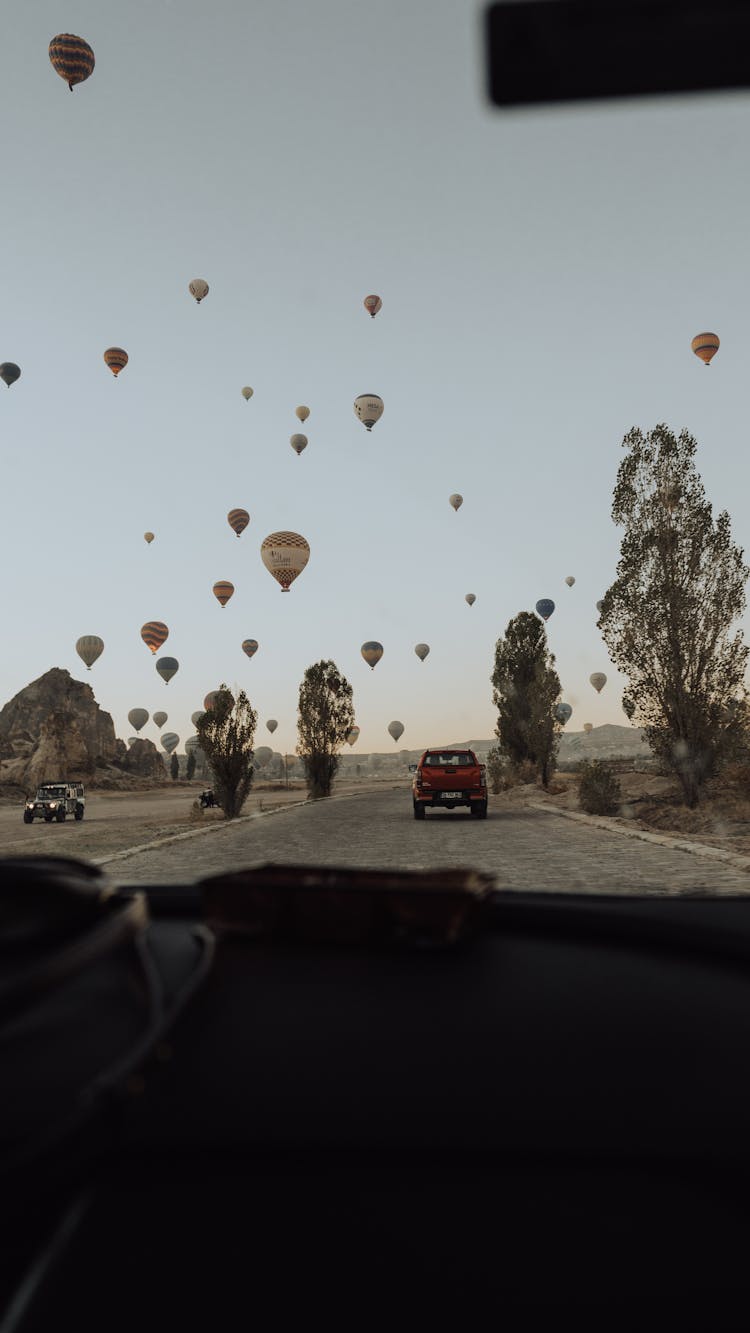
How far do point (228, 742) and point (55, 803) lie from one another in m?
13.5

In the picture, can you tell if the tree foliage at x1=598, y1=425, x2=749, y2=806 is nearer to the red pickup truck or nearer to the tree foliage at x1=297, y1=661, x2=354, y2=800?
the red pickup truck

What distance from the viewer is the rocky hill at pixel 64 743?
80500 millimetres

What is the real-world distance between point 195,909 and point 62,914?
746 mm

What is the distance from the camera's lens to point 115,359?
145ft

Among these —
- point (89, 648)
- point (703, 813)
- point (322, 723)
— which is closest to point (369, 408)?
point (322, 723)

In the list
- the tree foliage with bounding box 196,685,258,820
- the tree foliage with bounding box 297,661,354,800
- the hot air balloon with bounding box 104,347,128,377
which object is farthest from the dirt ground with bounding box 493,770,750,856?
the hot air balloon with bounding box 104,347,128,377

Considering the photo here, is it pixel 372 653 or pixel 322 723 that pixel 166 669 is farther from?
pixel 322 723

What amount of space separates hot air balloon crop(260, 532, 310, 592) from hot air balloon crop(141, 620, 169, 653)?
25.4 m

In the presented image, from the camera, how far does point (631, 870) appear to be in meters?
11.2

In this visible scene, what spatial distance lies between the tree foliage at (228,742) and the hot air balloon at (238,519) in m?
23.5

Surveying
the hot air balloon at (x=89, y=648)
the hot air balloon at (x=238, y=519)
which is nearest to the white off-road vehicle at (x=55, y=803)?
the hot air balloon at (x=238, y=519)

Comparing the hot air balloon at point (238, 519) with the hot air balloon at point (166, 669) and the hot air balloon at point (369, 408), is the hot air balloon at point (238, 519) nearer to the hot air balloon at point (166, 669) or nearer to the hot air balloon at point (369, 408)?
the hot air balloon at point (369, 408)

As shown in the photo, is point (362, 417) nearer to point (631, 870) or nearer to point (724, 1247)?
point (631, 870)

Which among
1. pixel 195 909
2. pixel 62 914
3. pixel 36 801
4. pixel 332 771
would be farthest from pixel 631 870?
pixel 332 771
